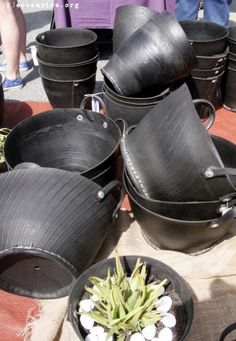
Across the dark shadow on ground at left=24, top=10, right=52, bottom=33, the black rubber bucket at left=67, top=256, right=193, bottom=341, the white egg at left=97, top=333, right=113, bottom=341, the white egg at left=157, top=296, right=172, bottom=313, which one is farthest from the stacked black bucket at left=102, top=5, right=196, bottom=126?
the dark shadow on ground at left=24, top=10, right=52, bottom=33

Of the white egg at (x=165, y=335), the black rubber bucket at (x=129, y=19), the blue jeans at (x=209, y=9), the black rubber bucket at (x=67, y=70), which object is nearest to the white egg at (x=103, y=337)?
the white egg at (x=165, y=335)

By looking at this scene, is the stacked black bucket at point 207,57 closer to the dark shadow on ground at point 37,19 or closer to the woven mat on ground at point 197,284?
the woven mat on ground at point 197,284

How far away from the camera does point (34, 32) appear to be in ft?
12.0

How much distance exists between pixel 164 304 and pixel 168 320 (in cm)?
4

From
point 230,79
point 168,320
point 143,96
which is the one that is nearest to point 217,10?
point 230,79

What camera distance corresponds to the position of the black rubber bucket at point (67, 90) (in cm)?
206

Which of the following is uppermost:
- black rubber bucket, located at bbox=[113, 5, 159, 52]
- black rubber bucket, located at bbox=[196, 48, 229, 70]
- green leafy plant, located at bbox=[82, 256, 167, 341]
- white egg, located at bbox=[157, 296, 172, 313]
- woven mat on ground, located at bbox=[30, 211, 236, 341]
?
black rubber bucket, located at bbox=[113, 5, 159, 52]

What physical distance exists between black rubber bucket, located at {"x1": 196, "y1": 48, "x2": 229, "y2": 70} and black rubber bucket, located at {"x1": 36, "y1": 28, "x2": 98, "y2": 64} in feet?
1.91

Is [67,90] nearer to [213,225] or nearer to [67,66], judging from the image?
[67,66]

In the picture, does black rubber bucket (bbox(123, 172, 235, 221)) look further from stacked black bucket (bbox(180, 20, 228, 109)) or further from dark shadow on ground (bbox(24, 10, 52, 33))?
dark shadow on ground (bbox(24, 10, 52, 33))

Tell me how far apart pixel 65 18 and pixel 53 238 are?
2.08 metres

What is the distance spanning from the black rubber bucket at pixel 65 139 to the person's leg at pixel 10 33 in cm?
110

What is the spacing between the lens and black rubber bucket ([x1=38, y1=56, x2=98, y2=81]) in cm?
198

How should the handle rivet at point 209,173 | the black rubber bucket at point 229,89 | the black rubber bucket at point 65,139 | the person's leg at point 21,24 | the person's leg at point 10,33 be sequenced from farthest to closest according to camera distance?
the person's leg at point 21,24 < the person's leg at point 10,33 < the black rubber bucket at point 229,89 < the black rubber bucket at point 65,139 < the handle rivet at point 209,173
